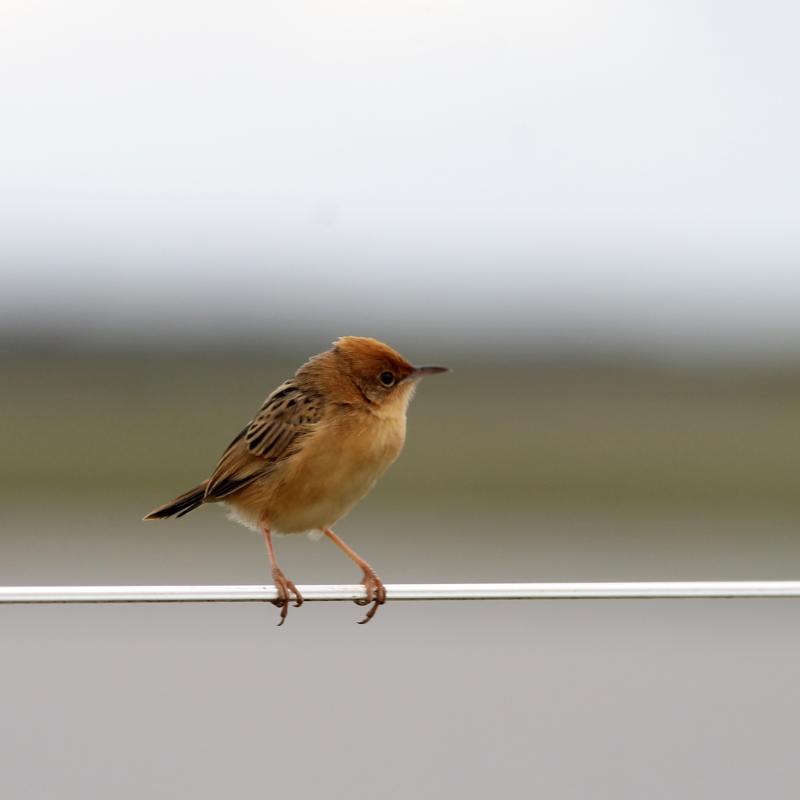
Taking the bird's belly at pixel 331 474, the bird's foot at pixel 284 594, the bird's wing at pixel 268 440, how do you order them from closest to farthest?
the bird's foot at pixel 284 594
the bird's belly at pixel 331 474
the bird's wing at pixel 268 440

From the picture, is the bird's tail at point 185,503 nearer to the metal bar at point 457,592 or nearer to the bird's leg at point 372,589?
the bird's leg at point 372,589

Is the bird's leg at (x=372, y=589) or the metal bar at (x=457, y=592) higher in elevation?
the metal bar at (x=457, y=592)

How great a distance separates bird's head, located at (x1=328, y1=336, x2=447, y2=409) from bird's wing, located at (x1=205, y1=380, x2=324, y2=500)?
0.24 metres

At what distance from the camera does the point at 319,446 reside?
7.13 meters

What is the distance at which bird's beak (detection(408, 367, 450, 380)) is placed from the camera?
7.45m

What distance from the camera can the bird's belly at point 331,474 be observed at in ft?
23.2

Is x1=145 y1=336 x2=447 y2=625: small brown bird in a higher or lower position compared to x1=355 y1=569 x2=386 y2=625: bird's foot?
higher

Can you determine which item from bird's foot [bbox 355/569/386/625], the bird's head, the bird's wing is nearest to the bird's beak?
the bird's head

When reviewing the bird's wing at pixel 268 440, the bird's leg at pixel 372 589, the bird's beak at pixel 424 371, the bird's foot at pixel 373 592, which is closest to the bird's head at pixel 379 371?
the bird's beak at pixel 424 371

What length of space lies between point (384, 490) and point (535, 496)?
13.9 feet

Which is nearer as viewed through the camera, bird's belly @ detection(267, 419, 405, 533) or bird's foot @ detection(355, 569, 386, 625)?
bird's foot @ detection(355, 569, 386, 625)

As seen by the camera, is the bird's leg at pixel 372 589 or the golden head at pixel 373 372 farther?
the golden head at pixel 373 372

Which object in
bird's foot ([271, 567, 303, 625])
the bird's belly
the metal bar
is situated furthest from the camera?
the bird's belly

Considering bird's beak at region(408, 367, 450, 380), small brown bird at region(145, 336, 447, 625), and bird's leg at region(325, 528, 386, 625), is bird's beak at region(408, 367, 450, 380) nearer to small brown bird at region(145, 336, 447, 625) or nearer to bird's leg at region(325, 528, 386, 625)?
small brown bird at region(145, 336, 447, 625)
